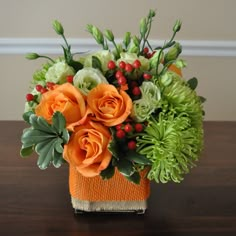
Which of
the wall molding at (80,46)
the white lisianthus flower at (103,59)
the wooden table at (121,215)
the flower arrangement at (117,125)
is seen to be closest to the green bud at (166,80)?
the flower arrangement at (117,125)

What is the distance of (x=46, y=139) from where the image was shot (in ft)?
2.03

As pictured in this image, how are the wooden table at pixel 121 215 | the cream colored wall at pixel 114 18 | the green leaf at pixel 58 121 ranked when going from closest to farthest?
the green leaf at pixel 58 121 → the wooden table at pixel 121 215 → the cream colored wall at pixel 114 18

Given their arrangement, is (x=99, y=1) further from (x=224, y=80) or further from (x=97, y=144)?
(x=97, y=144)

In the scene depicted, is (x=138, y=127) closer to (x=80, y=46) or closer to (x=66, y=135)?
(x=66, y=135)

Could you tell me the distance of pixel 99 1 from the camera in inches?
59.3

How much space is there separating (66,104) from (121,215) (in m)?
0.25

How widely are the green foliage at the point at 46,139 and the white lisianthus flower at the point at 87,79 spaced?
0.08 metres

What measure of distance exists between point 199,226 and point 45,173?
343mm

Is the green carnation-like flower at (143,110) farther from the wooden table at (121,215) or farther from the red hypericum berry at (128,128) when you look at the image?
the wooden table at (121,215)

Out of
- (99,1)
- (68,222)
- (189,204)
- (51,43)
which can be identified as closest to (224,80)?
(99,1)

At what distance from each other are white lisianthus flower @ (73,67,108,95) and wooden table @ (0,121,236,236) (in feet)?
0.80

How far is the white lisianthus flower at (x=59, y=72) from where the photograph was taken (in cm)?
66

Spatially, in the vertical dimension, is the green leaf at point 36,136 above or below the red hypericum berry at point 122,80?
below

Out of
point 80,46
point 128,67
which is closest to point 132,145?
point 128,67
